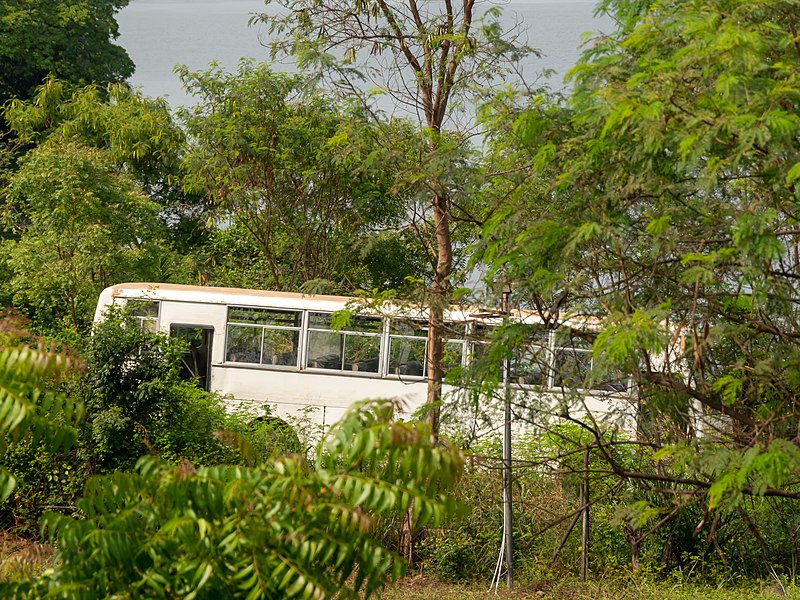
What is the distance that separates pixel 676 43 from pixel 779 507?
456 centimetres

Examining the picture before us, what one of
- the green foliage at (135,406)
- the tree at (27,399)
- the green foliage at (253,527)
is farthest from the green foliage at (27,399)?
the green foliage at (135,406)

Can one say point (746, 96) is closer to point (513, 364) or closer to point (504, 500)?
point (513, 364)

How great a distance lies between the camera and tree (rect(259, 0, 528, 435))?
8.41m

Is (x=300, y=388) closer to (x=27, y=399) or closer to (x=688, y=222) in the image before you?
(x=688, y=222)

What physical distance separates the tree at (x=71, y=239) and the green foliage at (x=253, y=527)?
1187cm

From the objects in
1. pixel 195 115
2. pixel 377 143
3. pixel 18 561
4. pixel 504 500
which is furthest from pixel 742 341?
pixel 195 115

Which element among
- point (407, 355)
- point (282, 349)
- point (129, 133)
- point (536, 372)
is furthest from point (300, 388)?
point (129, 133)

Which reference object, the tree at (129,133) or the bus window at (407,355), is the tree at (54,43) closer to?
the tree at (129,133)

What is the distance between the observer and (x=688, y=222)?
20.0ft

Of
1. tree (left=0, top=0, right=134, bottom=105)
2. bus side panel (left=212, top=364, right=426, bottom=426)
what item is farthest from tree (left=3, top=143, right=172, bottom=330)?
tree (left=0, top=0, right=134, bottom=105)

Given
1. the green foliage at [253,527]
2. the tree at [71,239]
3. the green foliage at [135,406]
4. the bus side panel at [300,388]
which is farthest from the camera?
the tree at [71,239]

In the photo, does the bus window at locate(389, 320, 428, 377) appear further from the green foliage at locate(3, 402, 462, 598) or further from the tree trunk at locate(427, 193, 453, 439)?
the green foliage at locate(3, 402, 462, 598)

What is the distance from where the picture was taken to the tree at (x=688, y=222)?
16.4 ft

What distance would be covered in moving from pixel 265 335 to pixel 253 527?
1065 cm
